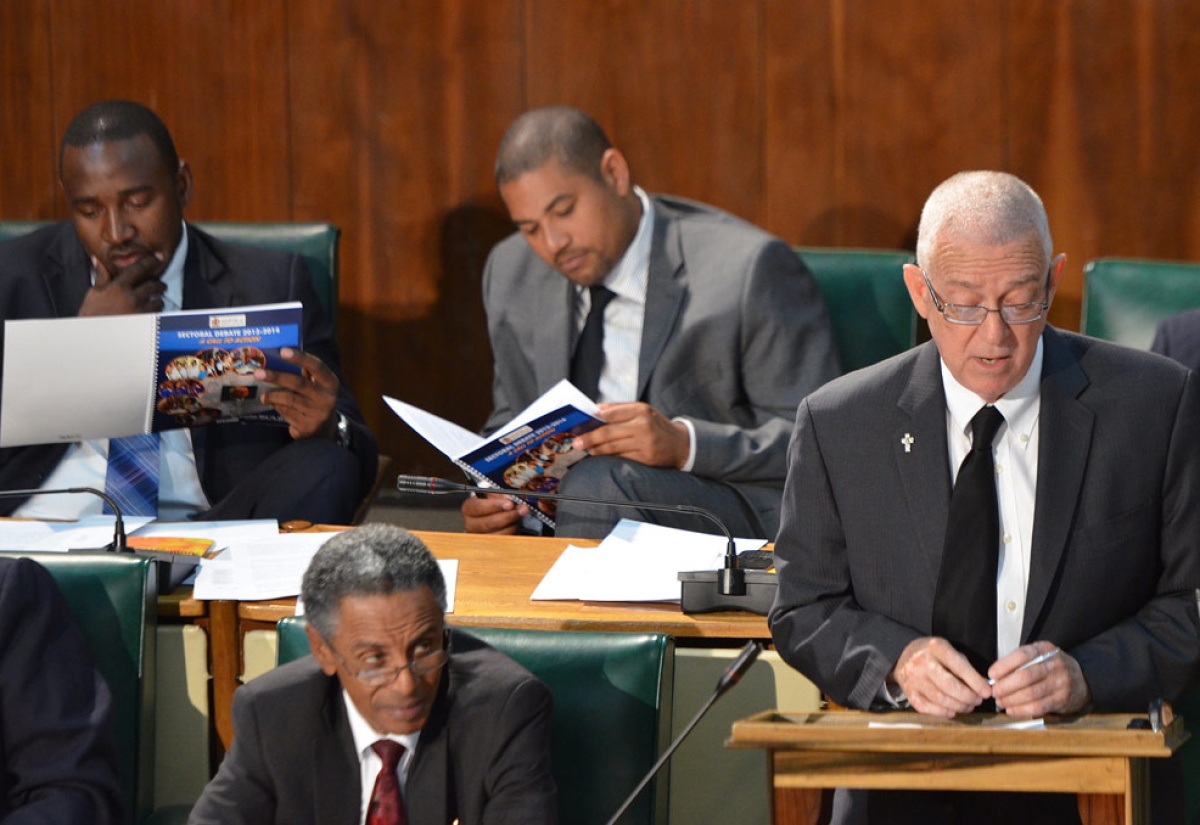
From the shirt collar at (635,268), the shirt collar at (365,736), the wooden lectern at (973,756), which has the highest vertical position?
the shirt collar at (635,268)

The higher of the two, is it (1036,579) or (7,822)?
(1036,579)

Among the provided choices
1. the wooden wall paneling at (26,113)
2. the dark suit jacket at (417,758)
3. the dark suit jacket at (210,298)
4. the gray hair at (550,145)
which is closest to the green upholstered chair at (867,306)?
the gray hair at (550,145)

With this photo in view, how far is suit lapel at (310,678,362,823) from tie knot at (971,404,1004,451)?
3.05 feet

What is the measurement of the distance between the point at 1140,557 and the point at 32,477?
8.39ft

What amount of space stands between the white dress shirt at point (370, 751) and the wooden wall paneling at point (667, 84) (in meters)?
2.73

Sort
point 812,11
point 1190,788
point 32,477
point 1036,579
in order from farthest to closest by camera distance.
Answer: point 812,11 → point 32,477 → point 1190,788 → point 1036,579

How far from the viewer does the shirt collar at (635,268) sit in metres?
4.00

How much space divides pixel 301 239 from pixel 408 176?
0.72m

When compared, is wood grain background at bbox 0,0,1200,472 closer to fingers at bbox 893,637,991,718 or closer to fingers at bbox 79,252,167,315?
fingers at bbox 79,252,167,315

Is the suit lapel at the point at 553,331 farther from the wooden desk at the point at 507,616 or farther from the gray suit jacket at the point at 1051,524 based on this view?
the gray suit jacket at the point at 1051,524

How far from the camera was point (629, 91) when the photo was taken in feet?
15.7

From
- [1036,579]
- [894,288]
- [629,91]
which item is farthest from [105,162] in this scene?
[1036,579]

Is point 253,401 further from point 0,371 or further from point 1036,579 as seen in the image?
point 1036,579

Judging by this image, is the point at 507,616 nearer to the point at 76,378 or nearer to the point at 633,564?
the point at 633,564
